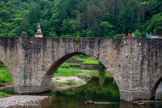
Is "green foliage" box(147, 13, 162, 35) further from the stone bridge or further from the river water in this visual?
the stone bridge

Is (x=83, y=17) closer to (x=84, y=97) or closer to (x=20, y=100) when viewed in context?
(x=84, y=97)

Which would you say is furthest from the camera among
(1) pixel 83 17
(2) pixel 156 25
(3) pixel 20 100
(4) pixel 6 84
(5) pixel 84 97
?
(1) pixel 83 17

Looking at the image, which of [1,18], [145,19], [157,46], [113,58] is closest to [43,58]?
[113,58]

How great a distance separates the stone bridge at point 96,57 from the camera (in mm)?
16703

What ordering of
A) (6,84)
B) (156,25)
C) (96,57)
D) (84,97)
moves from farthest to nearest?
(156,25), (6,84), (84,97), (96,57)

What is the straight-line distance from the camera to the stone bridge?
1670 cm

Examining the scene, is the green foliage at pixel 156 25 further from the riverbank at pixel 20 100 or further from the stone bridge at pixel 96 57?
the riverbank at pixel 20 100

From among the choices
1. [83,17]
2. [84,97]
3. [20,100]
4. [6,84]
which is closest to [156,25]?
[83,17]

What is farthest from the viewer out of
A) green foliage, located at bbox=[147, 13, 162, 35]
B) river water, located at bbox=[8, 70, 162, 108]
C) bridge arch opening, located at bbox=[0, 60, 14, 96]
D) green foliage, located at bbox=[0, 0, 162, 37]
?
Result: green foliage, located at bbox=[0, 0, 162, 37]

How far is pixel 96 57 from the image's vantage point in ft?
59.2

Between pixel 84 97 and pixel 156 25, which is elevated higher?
pixel 156 25

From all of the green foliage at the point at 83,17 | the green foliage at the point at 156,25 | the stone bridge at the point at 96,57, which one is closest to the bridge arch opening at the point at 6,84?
the stone bridge at the point at 96,57

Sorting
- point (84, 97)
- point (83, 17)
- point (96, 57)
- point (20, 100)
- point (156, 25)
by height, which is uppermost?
point (83, 17)

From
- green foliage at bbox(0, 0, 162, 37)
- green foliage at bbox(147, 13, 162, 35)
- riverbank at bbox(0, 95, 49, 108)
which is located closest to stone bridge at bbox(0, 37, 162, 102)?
riverbank at bbox(0, 95, 49, 108)
